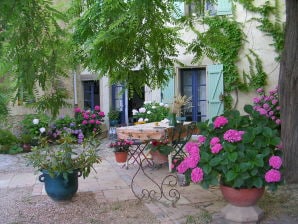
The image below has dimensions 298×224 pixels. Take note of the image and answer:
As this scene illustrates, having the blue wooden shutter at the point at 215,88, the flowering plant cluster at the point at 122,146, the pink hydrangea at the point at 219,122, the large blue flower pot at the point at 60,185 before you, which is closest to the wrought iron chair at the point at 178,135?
the flowering plant cluster at the point at 122,146

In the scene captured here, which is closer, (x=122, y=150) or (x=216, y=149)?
(x=216, y=149)

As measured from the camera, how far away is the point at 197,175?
12.6 ft

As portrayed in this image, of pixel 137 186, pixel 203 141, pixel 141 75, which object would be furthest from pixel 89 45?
pixel 137 186

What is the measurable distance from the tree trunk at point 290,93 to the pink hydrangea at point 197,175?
7.83 feet

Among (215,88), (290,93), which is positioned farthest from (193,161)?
(215,88)

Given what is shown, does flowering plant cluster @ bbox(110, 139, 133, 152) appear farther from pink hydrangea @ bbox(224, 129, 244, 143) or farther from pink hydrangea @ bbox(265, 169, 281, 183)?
pink hydrangea @ bbox(265, 169, 281, 183)

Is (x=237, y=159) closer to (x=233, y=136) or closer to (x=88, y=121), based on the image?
(x=233, y=136)

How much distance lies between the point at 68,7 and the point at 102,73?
61 centimetres

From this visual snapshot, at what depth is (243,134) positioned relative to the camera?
3.95 metres

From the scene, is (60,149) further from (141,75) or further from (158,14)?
(158,14)

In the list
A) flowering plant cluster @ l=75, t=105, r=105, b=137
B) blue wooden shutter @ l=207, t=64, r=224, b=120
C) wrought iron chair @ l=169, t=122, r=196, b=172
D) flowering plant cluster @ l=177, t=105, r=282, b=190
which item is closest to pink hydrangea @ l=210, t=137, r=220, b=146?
flowering plant cluster @ l=177, t=105, r=282, b=190

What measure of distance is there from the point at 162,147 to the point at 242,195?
126 centimetres

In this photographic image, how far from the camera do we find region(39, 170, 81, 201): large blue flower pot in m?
4.90

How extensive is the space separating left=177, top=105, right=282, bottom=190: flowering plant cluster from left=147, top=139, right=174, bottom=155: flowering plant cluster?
0.62 metres
